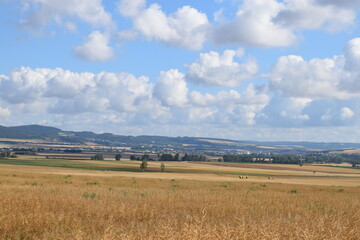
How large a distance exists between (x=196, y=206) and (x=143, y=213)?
12.3 feet

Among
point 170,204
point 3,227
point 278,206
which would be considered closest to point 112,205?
point 170,204

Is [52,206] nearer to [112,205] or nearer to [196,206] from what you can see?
[112,205]

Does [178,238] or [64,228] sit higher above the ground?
[178,238]

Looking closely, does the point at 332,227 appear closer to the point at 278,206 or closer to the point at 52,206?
the point at 278,206

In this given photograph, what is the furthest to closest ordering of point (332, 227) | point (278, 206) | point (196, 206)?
point (278, 206) < point (196, 206) < point (332, 227)

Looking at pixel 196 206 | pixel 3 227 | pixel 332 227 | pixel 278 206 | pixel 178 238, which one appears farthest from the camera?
pixel 278 206

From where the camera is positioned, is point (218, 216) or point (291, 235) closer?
point (291, 235)

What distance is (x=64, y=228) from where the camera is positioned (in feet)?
42.7

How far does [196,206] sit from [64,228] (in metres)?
7.74

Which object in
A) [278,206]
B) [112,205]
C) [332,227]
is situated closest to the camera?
[332,227]

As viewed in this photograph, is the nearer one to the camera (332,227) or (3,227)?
(332,227)

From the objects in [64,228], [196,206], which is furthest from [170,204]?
[64,228]

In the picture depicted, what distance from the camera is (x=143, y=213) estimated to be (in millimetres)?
16312

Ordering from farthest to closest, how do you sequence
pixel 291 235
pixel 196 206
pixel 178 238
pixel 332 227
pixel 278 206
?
pixel 278 206 < pixel 196 206 < pixel 332 227 < pixel 291 235 < pixel 178 238
